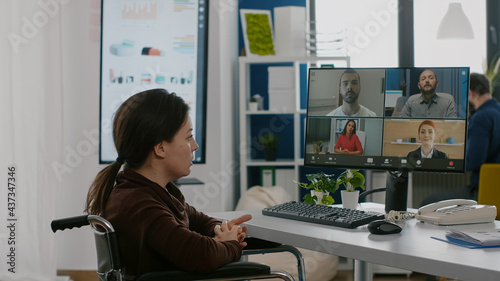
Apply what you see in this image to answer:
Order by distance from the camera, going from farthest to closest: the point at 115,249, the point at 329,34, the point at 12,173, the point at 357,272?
the point at 329,34
the point at 12,173
the point at 357,272
the point at 115,249

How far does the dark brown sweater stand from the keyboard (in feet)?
1.14

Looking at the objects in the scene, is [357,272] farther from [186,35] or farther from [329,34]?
[329,34]

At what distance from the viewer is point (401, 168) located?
6.49 feet

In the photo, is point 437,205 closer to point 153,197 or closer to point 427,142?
→ point 427,142

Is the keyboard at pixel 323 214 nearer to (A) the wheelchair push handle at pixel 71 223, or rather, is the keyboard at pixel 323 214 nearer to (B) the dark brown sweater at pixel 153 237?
(B) the dark brown sweater at pixel 153 237

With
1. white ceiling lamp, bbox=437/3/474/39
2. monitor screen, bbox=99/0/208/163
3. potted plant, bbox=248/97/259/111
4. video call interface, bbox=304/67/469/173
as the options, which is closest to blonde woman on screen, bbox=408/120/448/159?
video call interface, bbox=304/67/469/173

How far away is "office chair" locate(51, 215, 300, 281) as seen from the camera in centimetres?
138

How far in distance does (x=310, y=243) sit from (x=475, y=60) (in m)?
3.50

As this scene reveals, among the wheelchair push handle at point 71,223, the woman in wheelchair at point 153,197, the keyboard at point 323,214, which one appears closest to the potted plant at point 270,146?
the keyboard at point 323,214

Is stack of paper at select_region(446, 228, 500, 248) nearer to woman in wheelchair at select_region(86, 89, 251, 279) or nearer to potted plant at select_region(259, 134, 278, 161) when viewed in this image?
woman in wheelchair at select_region(86, 89, 251, 279)

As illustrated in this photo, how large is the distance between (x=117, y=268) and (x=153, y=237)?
0.11 meters

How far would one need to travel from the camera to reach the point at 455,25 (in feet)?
14.3

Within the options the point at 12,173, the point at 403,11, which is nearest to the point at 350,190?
the point at 12,173

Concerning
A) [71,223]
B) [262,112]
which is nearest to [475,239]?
[71,223]
